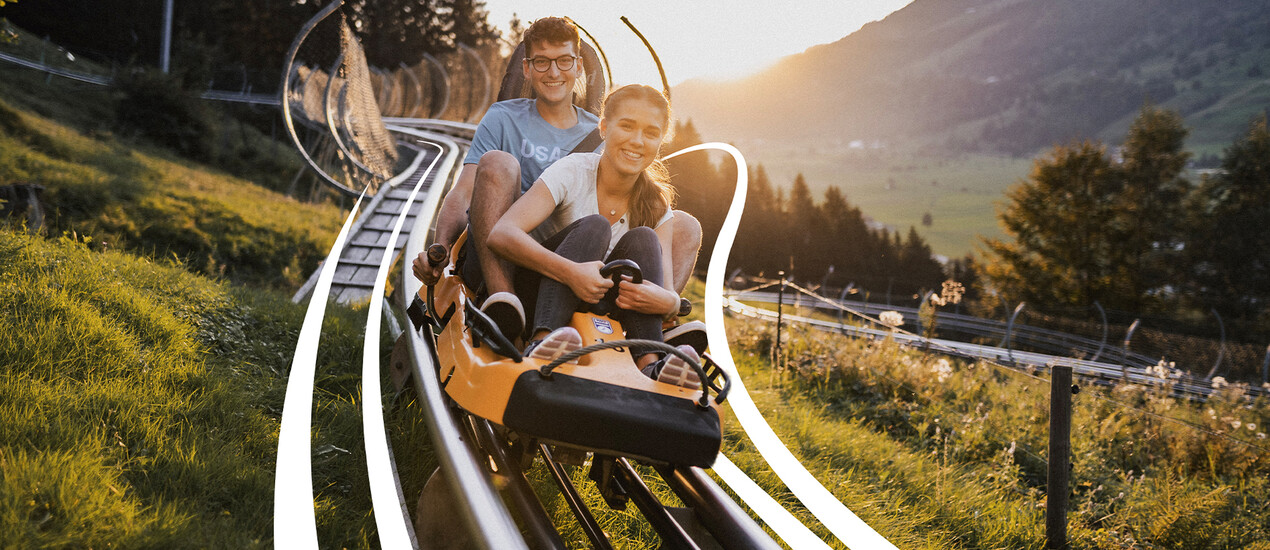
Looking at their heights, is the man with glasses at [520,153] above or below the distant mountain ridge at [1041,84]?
below

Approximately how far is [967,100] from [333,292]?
144 m

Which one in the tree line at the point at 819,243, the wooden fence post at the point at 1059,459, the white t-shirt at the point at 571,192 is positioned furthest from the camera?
the tree line at the point at 819,243

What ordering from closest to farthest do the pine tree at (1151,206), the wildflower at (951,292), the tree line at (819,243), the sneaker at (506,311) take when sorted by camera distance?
1. the sneaker at (506,311)
2. the wildflower at (951,292)
3. the pine tree at (1151,206)
4. the tree line at (819,243)

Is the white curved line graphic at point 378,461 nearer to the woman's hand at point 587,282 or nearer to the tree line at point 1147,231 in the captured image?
the woman's hand at point 587,282

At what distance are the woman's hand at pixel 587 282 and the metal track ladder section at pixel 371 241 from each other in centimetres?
340

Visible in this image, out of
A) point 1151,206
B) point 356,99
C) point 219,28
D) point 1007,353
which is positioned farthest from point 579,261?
point 219,28

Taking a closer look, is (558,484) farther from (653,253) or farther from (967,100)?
(967,100)

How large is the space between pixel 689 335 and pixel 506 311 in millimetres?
716

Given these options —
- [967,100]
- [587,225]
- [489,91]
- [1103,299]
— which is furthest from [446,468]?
[967,100]

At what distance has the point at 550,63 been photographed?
3.84 m

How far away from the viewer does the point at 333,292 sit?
19.6ft

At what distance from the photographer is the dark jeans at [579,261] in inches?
101

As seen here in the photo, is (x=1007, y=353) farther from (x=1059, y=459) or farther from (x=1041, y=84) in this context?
(x=1041, y=84)

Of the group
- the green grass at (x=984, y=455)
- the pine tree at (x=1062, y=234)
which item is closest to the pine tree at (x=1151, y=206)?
the pine tree at (x=1062, y=234)
